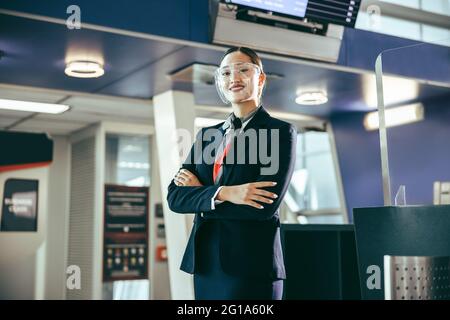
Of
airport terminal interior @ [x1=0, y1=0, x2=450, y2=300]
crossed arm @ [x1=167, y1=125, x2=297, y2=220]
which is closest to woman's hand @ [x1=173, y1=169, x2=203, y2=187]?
crossed arm @ [x1=167, y1=125, x2=297, y2=220]

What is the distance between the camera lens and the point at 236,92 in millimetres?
1677

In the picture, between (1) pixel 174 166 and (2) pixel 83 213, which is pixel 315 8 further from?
(2) pixel 83 213

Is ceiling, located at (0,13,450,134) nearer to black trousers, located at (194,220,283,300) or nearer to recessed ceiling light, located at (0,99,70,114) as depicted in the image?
recessed ceiling light, located at (0,99,70,114)

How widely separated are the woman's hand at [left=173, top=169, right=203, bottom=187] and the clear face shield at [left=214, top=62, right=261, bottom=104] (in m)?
0.27

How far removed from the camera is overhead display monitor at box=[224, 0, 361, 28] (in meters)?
3.26

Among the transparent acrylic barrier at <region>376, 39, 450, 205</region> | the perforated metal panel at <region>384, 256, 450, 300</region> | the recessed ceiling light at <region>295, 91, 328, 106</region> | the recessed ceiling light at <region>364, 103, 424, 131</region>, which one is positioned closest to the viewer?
the perforated metal panel at <region>384, 256, 450, 300</region>

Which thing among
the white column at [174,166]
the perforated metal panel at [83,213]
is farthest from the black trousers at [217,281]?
the perforated metal panel at [83,213]

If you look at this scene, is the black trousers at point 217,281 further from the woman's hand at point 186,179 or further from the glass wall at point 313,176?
the glass wall at point 313,176

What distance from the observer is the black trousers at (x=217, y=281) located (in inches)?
61.5

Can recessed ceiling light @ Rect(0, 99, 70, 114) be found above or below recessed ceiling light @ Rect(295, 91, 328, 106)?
above

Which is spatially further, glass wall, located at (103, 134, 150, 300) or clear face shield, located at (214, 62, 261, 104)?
glass wall, located at (103, 134, 150, 300)

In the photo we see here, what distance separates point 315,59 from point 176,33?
0.90 meters
